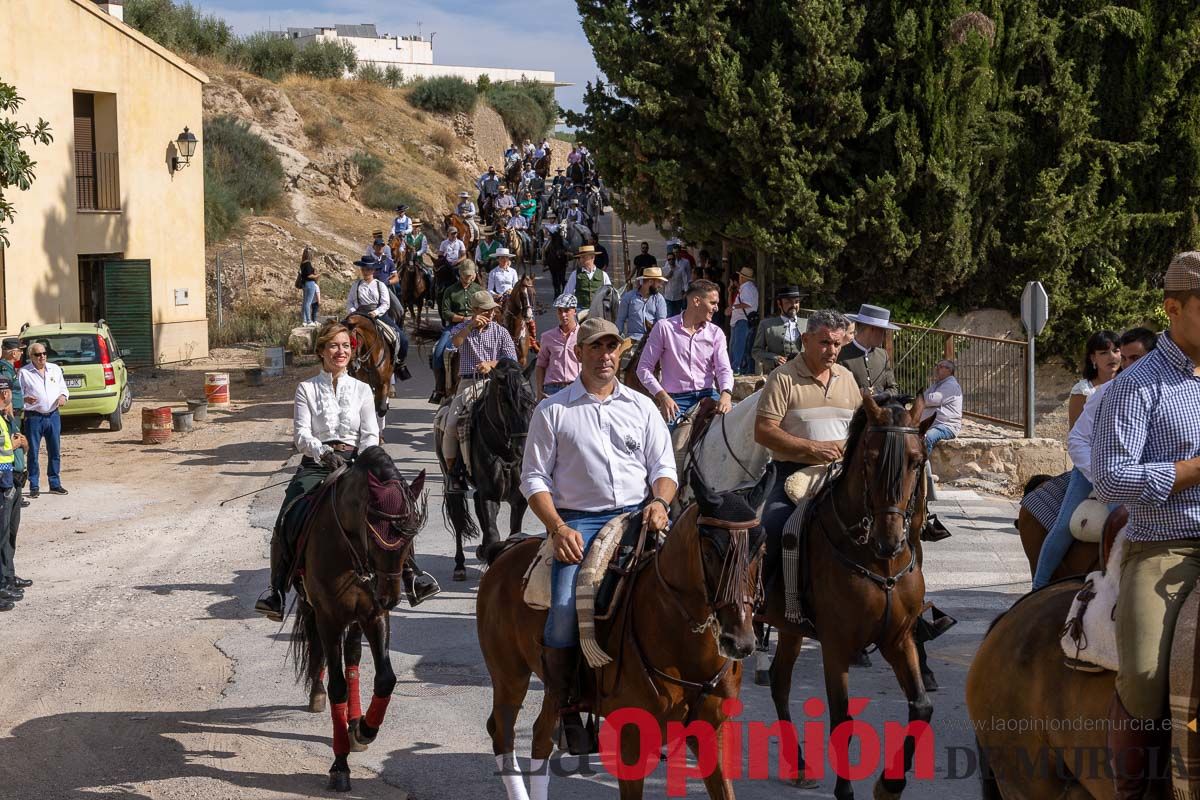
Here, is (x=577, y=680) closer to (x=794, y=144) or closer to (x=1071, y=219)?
(x=794, y=144)

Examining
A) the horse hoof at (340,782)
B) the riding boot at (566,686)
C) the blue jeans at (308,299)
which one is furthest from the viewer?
the blue jeans at (308,299)

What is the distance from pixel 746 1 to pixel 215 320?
67.4 feet

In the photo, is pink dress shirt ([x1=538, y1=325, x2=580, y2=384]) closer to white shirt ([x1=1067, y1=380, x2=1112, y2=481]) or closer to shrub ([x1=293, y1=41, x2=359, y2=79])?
white shirt ([x1=1067, y1=380, x2=1112, y2=481])

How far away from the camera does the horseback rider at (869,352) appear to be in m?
9.79

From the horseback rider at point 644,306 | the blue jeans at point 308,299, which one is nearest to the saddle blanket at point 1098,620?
the horseback rider at point 644,306

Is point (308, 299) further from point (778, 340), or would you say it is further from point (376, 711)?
point (376, 711)

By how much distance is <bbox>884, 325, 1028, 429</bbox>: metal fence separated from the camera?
1750 cm

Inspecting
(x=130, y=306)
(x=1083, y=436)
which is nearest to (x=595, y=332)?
(x=1083, y=436)

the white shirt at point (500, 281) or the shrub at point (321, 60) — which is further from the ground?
the shrub at point (321, 60)

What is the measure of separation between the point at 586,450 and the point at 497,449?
19.1 ft

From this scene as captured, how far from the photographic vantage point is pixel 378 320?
1930 cm

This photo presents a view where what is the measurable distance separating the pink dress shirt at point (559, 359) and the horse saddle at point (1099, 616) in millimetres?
9011

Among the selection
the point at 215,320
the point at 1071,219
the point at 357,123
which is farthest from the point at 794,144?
the point at 357,123

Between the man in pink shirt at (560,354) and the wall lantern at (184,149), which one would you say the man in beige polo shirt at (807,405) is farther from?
the wall lantern at (184,149)
